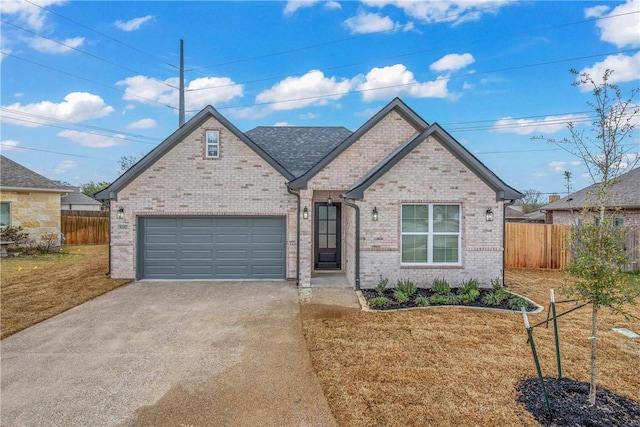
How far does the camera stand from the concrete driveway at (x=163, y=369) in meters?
3.73

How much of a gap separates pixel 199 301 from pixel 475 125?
82.1 ft

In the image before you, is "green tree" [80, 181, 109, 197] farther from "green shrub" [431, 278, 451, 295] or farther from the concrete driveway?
"green shrub" [431, 278, 451, 295]

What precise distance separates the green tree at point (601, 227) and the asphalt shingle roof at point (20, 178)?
870 inches

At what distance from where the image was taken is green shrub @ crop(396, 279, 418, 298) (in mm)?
8438

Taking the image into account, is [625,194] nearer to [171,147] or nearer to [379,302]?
[379,302]

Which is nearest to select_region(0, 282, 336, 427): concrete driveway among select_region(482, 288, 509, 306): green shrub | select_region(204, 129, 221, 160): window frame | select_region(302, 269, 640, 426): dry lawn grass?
select_region(302, 269, 640, 426): dry lawn grass

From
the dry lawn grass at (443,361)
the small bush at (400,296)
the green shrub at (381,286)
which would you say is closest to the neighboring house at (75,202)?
the green shrub at (381,286)

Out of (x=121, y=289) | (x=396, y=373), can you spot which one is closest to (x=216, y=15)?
(x=121, y=289)

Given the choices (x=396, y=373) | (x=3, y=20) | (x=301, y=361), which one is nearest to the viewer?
(x=396, y=373)

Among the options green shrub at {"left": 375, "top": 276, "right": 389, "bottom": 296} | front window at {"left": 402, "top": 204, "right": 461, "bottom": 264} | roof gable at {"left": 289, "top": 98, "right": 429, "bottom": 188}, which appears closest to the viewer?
green shrub at {"left": 375, "top": 276, "right": 389, "bottom": 296}

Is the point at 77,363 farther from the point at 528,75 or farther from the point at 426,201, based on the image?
the point at 528,75

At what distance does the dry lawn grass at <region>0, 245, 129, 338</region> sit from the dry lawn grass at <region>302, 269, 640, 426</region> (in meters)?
6.11

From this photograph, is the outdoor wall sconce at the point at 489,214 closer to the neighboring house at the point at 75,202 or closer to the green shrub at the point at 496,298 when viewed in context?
the green shrub at the point at 496,298

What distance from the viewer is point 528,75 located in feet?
60.1
